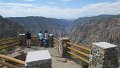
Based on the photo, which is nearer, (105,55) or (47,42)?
(105,55)

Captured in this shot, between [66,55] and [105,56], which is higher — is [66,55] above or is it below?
below

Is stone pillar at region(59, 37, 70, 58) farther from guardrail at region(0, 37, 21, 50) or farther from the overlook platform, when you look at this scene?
guardrail at region(0, 37, 21, 50)

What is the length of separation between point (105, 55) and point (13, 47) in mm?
11999

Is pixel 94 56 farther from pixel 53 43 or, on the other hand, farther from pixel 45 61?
pixel 53 43

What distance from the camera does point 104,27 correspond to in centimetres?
19238

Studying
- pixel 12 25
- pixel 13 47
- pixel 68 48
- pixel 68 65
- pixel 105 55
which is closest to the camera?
pixel 105 55

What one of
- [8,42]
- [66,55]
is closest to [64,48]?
[66,55]

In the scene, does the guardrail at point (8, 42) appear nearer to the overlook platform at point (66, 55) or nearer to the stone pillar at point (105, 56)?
the overlook platform at point (66, 55)

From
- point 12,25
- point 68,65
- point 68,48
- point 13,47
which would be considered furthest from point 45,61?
point 12,25

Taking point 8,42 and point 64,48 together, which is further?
point 8,42

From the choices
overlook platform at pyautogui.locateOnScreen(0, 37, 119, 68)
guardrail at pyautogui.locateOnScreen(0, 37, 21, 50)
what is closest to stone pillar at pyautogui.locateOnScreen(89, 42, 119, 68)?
overlook platform at pyautogui.locateOnScreen(0, 37, 119, 68)

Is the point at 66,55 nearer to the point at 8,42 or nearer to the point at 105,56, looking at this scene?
the point at 8,42

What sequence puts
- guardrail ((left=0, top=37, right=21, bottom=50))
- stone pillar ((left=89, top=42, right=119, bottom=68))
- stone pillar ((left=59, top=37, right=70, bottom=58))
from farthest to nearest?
1. guardrail ((left=0, top=37, right=21, bottom=50))
2. stone pillar ((left=59, top=37, right=70, bottom=58))
3. stone pillar ((left=89, top=42, right=119, bottom=68))

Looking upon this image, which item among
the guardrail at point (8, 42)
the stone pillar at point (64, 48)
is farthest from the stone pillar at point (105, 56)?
the guardrail at point (8, 42)
